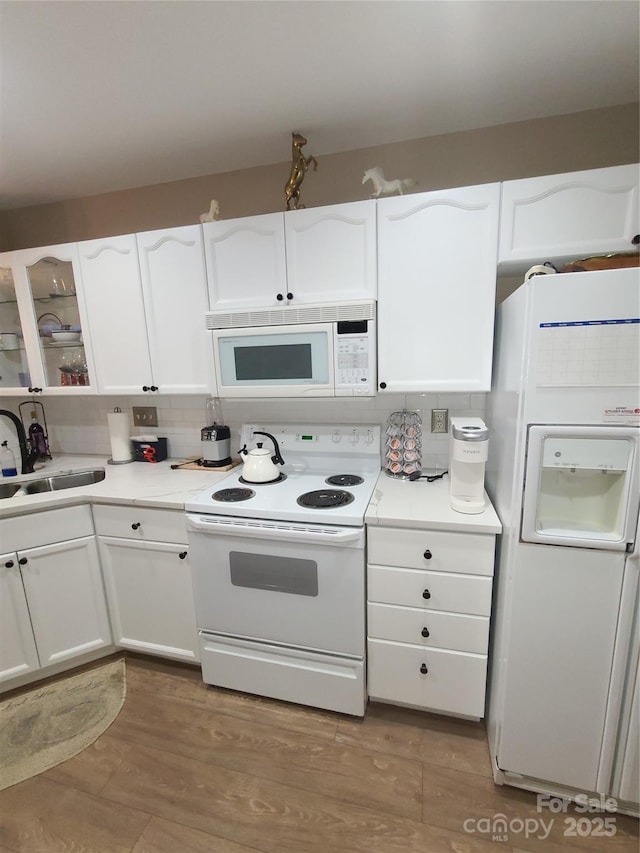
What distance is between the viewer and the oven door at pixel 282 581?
4.79 feet

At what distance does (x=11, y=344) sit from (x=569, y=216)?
2.92 metres

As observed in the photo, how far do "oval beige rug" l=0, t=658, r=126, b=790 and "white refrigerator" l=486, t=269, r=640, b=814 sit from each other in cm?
167

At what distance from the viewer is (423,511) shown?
57.0 inches

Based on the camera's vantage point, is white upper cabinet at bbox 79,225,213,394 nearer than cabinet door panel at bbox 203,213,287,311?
No

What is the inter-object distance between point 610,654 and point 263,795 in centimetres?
129

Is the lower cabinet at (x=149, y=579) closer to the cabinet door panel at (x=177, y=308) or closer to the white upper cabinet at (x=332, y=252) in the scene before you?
the cabinet door panel at (x=177, y=308)

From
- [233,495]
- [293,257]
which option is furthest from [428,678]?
[293,257]

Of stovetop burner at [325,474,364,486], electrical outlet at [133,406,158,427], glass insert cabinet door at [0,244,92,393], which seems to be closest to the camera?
stovetop burner at [325,474,364,486]

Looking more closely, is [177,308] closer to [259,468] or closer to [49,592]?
[259,468]

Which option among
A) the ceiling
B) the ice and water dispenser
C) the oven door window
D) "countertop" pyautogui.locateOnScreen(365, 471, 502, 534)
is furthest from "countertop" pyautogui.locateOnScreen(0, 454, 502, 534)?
the ceiling

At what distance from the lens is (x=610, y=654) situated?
1.15 m

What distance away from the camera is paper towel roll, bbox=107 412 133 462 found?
89.2 inches

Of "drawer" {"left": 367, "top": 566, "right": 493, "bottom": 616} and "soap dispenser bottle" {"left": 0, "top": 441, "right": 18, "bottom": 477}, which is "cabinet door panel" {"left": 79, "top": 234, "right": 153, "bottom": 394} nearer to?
"soap dispenser bottle" {"left": 0, "top": 441, "right": 18, "bottom": 477}

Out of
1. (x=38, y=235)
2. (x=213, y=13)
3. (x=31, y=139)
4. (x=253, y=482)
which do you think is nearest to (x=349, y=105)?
(x=213, y=13)
